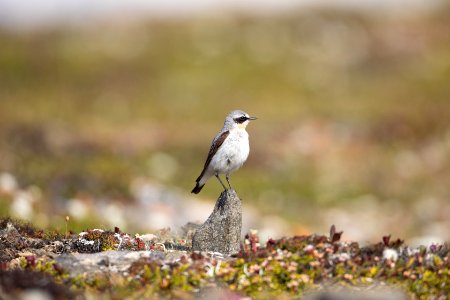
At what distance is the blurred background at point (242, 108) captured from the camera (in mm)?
27016

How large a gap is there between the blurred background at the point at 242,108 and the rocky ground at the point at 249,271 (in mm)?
5709

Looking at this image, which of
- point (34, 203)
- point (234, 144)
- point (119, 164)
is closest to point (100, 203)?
point (34, 203)

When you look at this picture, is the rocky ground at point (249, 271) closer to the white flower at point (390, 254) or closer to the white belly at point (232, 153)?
the white flower at point (390, 254)

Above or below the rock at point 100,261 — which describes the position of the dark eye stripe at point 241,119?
above

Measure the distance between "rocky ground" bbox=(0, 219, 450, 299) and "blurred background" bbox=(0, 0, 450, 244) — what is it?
571cm

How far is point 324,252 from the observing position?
12.4m

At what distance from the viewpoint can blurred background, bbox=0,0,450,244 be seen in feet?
88.6

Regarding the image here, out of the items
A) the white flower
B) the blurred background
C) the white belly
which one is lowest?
the white flower

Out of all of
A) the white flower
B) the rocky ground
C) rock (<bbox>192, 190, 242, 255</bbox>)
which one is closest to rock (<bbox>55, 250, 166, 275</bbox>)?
the rocky ground

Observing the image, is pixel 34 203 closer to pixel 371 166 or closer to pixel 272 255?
pixel 272 255

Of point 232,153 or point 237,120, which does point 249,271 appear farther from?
point 237,120

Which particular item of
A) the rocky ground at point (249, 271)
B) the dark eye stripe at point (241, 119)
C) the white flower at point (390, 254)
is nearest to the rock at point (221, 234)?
the rocky ground at point (249, 271)

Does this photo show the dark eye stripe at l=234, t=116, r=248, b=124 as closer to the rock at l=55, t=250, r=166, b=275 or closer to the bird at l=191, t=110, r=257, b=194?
the bird at l=191, t=110, r=257, b=194

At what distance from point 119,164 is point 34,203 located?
10.9m
